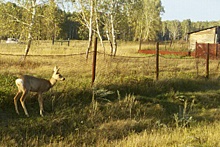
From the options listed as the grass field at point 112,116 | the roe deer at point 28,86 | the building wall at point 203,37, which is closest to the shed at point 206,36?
the building wall at point 203,37

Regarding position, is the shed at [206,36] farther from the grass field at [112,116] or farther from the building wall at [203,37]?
the grass field at [112,116]

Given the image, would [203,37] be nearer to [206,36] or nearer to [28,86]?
[206,36]

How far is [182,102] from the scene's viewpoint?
31.1 feet

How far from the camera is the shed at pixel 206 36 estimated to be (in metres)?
33.7

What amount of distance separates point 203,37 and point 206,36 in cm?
45

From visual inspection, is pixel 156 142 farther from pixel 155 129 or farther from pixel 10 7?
pixel 10 7

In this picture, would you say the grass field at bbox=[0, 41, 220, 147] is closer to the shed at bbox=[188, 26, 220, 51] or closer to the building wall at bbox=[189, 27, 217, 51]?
the shed at bbox=[188, 26, 220, 51]

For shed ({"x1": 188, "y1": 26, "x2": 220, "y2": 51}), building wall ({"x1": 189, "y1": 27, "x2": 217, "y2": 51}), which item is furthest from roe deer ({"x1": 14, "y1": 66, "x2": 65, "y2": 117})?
building wall ({"x1": 189, "y1": 27, "x2": 217, "y2": 51})

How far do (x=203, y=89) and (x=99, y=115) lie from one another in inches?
231

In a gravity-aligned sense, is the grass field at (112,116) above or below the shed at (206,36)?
below

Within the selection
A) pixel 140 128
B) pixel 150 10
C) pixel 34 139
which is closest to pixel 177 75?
pixel 140 128

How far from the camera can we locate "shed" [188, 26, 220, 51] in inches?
1328

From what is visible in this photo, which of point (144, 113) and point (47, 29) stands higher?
point (47, 29)

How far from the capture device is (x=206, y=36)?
3494 centimetres
